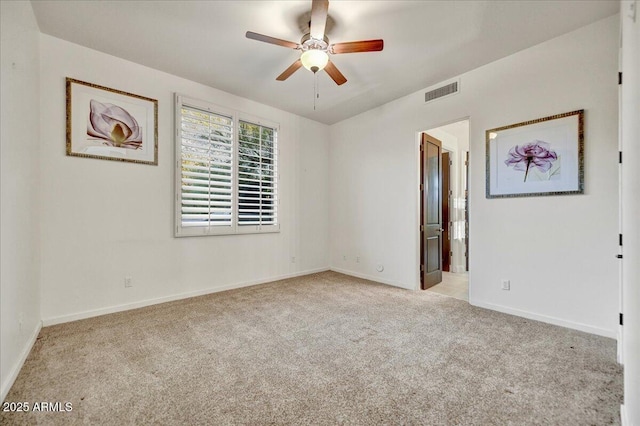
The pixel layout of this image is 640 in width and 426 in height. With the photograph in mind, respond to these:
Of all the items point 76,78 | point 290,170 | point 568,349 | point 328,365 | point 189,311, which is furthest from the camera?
point 290,170

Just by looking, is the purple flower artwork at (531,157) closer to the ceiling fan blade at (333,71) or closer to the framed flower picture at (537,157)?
the framed flower picture at (537,157)

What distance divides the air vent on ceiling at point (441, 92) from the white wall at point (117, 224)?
265cm

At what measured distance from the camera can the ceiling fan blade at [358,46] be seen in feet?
7.83

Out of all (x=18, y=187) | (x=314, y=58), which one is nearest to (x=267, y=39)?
(x=314, y=58)

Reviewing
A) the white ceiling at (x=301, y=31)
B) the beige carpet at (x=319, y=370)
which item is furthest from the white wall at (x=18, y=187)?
the white ceiling at (x=301, y=31)

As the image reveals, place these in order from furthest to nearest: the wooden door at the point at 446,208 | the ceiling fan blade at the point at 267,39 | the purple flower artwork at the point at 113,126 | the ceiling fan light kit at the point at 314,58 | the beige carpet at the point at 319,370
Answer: the wooden door at the point at 446,208
the purple flower artwork at the point at 113,126
the ceiling fan light kit at the point at 314,58
the ceiling fan blade at the point at 267,39
the beige carpet at the point at 319,370

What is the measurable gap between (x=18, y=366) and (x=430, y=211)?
16.5 feet

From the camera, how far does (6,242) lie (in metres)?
1.90

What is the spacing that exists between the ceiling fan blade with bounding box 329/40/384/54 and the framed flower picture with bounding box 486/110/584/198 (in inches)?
78.3

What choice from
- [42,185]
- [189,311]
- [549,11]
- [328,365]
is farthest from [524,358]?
[42,185]

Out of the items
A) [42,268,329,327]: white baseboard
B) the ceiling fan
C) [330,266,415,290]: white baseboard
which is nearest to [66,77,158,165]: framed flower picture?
[42,268,329,327]: white baseboard

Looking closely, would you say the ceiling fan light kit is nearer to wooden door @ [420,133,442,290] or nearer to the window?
the window

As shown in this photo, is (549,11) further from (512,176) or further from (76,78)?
(76,78)

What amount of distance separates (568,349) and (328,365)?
213 cm
